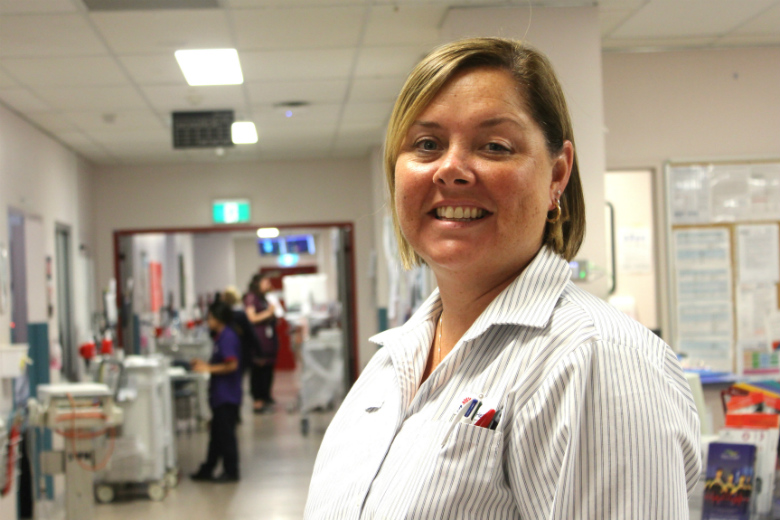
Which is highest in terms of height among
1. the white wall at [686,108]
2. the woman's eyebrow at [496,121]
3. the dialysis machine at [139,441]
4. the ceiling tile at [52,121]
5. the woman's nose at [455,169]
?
the ceiling tile at [52,121]

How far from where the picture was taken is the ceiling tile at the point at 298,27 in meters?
4.26

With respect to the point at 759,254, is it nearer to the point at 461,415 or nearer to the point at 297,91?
the point at 297,91

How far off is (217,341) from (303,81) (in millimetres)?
2302

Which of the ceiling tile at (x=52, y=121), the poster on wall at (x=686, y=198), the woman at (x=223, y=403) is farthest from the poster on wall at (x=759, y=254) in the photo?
the ceiling tile at (x=52, y=121)

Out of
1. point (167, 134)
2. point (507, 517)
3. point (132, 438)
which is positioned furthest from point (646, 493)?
point (167, 134)

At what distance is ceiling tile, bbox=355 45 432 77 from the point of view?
5.05m

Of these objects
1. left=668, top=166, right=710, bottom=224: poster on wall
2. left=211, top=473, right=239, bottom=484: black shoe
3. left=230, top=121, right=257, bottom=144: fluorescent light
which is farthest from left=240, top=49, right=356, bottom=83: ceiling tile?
left=211, top=473, right=239, bottom=484: black shoe

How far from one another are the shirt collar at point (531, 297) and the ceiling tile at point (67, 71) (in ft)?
14.9

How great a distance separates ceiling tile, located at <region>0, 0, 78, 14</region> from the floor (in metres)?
3.38

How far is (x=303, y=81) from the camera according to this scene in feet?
19.0

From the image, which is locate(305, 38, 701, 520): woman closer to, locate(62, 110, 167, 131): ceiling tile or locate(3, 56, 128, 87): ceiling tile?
locate(3, 56, 128, 87): ceiling tile

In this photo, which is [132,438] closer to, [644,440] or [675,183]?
[675,183]

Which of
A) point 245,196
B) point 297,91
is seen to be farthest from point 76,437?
point 245,196

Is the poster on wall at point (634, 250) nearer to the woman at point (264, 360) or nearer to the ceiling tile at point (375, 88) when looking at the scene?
the ceiling tile at point (375, 88)
